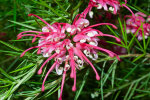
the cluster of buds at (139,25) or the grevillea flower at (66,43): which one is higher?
the grevillea flower at (66,43)

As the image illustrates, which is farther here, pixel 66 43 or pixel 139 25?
pixel 139 25

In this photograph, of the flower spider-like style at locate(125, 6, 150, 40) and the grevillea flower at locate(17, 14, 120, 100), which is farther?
the flower spider-like style at locate(125, 6, 150, 40)

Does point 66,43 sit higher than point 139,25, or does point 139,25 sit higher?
point 66,43

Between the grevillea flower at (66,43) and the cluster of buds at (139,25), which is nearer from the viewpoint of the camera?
the grevillea flower at (66,43)

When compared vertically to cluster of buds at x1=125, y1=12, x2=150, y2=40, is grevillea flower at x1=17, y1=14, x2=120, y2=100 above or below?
above

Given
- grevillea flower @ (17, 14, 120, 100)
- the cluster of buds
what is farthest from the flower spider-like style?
grevillea flower @ (17, 14, 120, 100)

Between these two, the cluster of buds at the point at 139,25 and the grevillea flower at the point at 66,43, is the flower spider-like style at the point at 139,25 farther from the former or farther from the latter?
the grevillea flower at the point at 66,43

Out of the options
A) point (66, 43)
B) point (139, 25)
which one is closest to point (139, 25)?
point (139, 25)

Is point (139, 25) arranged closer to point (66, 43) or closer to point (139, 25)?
point (139, 25)

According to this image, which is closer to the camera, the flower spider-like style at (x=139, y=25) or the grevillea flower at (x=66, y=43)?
the grevillea flower at (x=66, y=43)

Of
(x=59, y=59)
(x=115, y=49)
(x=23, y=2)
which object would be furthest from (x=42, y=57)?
(x=115, y=49)

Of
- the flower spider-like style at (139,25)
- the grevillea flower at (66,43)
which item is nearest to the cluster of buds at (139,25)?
the flower spider-like style at (139,25)

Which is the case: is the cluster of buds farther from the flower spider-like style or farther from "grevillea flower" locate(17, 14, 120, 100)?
"grevillea flower" locate(17, 14, 120, 100)
